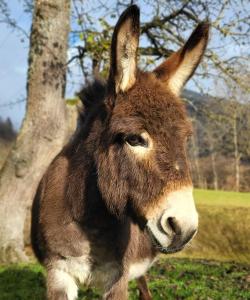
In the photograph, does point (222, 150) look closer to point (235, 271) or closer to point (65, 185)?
point (235, 271)

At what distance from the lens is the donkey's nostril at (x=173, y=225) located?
2650 mm

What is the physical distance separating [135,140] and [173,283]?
427 cm

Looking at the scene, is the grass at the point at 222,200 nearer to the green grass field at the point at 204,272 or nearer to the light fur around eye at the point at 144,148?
the green grass field at the point at 204,272

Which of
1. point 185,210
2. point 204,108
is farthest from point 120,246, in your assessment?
point 204,108

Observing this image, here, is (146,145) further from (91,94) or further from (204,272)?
(204,272)

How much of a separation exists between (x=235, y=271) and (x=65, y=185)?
589 centimetres

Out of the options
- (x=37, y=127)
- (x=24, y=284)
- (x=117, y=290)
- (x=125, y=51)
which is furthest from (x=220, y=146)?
(x=125, y=51)

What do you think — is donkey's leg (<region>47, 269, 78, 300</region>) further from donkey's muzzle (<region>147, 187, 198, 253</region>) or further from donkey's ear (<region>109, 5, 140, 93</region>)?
donkey's ear (<region>109, 5, 140, 93</region>)

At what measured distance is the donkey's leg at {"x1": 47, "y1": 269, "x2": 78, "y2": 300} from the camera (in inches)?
142

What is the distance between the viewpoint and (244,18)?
1030cm

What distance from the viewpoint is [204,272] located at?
813 cm

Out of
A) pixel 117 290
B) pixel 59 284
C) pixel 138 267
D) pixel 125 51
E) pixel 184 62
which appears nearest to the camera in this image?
pixel 125 51

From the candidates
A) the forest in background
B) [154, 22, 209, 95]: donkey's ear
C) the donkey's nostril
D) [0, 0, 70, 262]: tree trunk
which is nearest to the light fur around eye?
the donkey's nostril

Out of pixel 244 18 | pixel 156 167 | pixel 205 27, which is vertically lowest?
pixel 156 167
